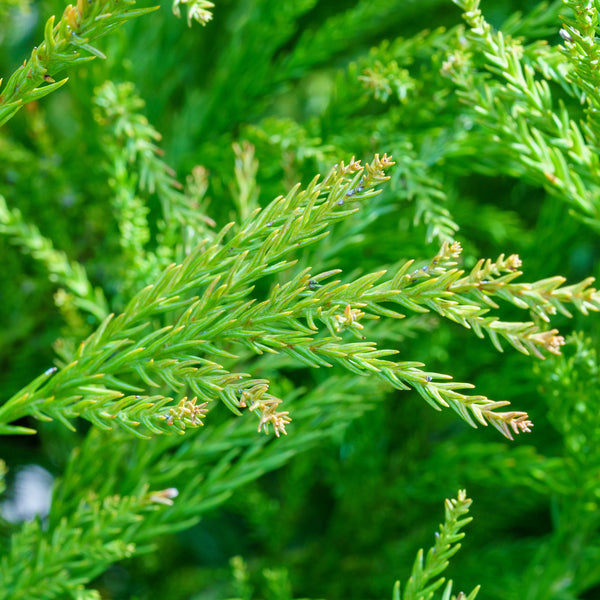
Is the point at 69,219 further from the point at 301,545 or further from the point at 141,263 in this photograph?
the point at 301,545

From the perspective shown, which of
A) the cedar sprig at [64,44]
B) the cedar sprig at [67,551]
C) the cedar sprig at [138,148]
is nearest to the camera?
the cedar sprig at [64,44]

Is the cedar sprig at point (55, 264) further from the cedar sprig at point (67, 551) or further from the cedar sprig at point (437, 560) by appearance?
the cedar sprig at point (437, 560)

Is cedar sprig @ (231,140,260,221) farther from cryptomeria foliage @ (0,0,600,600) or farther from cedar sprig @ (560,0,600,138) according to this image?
cedar sprig @ (560,0,600,138)

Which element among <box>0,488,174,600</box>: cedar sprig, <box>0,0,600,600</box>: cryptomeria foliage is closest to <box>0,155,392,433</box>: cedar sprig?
<box>0,0,600,600</box>: cryptomeria foliage

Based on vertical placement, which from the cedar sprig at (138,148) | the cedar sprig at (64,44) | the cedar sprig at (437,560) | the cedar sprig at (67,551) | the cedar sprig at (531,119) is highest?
the cedar sprig at (64,44)

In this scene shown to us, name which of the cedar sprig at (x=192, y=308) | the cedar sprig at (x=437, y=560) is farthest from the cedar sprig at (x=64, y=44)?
the cedar sprig at (x=437, y=560)

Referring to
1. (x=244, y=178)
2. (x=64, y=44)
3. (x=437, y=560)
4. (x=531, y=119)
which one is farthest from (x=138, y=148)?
(x=437, y=560)

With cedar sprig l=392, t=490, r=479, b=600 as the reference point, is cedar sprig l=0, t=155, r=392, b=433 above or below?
above

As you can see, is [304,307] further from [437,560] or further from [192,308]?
[437,560]

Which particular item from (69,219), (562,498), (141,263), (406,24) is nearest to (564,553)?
(562,498)
